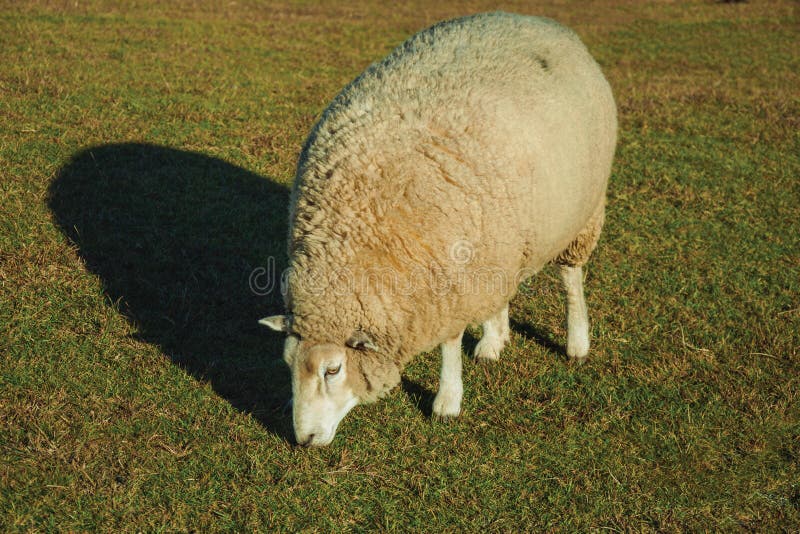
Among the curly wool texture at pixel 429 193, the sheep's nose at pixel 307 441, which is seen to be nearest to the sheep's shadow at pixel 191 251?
the sheep's nose at pixel 307 441

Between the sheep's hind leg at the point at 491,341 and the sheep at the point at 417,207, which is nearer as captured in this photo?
the sheep at the point at 417,207

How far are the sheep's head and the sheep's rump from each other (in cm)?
8

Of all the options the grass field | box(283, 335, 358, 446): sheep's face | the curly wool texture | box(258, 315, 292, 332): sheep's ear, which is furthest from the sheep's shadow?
the curly wool texture

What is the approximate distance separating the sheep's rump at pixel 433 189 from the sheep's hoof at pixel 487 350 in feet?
2.84

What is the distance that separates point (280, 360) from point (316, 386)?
111cm

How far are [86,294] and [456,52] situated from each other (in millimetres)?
3016

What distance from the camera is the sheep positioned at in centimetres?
341

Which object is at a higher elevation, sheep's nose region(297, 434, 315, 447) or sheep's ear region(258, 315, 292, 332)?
sheep's ear region(258, 315, 292, 332)

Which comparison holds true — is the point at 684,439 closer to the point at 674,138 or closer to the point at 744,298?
the point at 744,298

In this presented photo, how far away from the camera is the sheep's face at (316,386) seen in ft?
11.3

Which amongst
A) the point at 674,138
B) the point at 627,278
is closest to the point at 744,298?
the point at 627,278

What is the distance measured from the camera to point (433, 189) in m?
3.45

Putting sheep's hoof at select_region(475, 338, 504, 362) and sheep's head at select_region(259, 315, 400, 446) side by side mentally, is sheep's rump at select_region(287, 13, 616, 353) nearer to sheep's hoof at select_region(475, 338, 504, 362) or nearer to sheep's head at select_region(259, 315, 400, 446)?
sheep's head at select_region(259, 315, 400, 446)

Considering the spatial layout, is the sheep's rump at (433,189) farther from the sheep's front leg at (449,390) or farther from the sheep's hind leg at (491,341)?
the sheep's hind leg at (491,341)
